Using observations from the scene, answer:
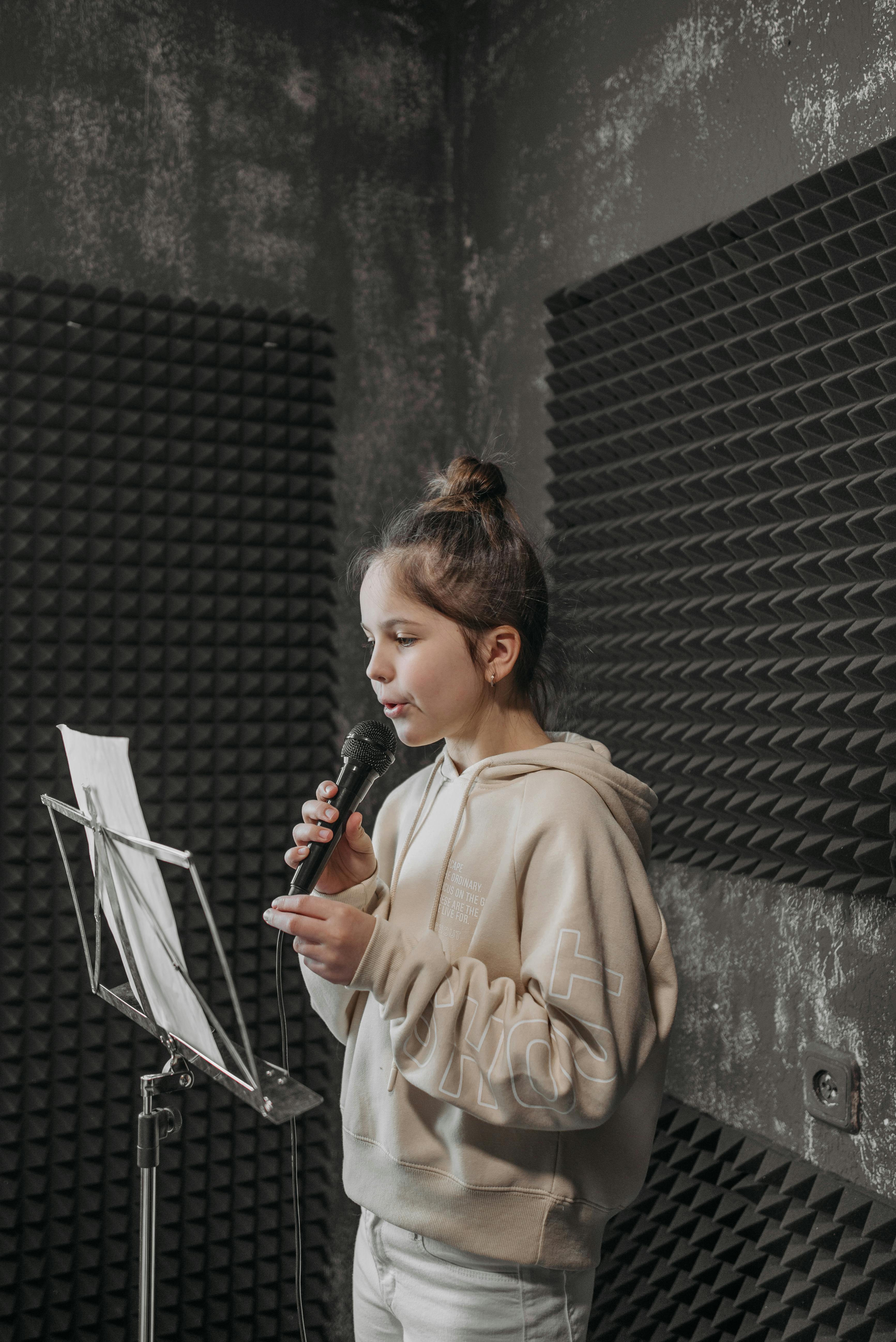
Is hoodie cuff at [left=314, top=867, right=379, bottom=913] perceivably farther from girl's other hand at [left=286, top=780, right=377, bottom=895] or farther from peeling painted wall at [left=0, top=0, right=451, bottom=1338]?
peeling painted wall at [left=0, top=0, right=451, bottom=1338]

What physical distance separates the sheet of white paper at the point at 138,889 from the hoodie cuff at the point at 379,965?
0.21m

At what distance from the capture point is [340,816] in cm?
131

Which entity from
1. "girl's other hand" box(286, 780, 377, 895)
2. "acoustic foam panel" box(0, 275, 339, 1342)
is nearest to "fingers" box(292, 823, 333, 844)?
"girl's other hand" box(286, 780, 377, 895)

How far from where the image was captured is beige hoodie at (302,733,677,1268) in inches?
46.1

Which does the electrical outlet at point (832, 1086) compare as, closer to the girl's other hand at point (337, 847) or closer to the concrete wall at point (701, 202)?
the concrete wall at point (701, 202)

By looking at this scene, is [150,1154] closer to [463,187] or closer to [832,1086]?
[832,1086]

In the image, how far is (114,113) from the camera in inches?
107

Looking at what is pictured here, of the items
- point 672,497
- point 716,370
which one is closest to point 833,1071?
point 672,497

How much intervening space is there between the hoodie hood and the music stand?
1.31 ft

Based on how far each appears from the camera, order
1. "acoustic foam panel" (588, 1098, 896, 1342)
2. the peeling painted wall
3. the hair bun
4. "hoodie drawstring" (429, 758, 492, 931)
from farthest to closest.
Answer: the peeling painted wall → "acoustic foam panel" (588, 1098, 896, 1342) → the hair bun → "hoodie drawstring" (429, 758, 492, 931)

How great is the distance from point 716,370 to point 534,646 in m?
0.96

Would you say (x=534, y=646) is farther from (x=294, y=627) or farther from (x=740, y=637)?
(x=294, y=627)

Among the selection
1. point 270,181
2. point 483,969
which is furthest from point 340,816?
point 270,181

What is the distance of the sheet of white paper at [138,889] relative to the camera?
4.22ft
